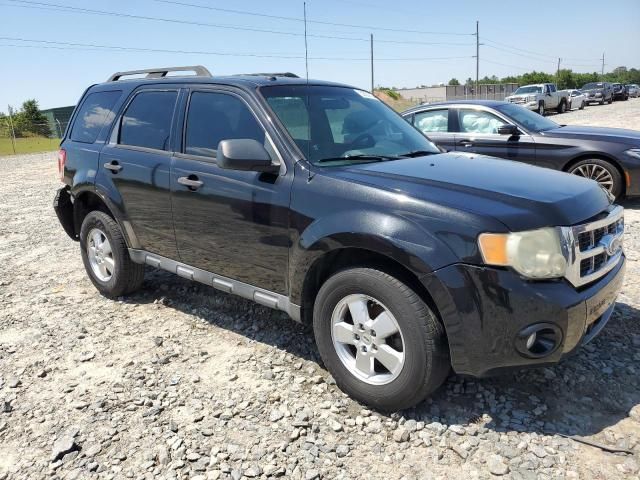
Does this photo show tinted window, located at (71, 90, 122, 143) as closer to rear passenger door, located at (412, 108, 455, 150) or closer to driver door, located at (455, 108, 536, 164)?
rear passenger door, located at (412, 108, 455, 150)

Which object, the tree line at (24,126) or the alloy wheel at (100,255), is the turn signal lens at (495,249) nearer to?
the alloy wheel at (100,255)

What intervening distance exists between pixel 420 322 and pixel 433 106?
671 centimetres

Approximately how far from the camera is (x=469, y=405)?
3.10m

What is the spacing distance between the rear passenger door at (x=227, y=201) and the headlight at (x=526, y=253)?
50.4 inches

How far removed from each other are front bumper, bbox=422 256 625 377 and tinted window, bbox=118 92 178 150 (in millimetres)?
2595

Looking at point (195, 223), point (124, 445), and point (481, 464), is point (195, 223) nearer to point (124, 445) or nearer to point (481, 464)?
point (124, 445)

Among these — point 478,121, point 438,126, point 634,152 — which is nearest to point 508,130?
point 478,121

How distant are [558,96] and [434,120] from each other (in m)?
26.0

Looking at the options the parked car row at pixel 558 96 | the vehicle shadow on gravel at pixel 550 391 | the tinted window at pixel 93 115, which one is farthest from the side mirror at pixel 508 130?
the parked car row at pixel 558 96

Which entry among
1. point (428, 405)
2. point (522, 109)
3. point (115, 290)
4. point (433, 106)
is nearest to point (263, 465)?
point (428, 405)

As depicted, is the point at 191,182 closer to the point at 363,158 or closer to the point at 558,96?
the point at 363,158

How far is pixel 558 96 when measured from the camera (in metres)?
30.9

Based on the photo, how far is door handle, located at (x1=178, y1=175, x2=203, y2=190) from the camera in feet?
12.5

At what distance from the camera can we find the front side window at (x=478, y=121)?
27.0 feet
